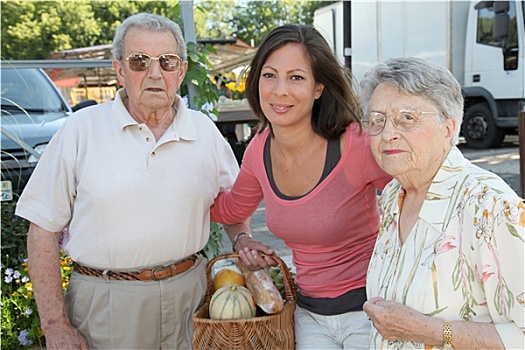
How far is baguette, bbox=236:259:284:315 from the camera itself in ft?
7.64

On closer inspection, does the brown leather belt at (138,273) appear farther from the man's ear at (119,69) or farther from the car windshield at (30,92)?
the car windshield at (30,92)

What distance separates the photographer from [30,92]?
254 inches

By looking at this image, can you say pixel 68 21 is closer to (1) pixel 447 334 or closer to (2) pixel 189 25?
(2) pixel 189 25

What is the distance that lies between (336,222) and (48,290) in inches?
48.5

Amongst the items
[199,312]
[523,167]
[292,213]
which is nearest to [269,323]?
[199,312]

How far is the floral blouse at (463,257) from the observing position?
5.13 feet

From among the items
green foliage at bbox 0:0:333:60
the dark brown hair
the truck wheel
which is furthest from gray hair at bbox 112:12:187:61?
green foliage at bbox 0:0:333:60

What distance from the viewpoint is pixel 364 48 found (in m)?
13.3

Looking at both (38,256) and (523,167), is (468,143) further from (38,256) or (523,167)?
(38,256)

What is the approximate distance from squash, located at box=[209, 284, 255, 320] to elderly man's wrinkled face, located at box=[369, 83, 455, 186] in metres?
0.81

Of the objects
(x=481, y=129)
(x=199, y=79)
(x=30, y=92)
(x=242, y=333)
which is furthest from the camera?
(x=481, y=129)

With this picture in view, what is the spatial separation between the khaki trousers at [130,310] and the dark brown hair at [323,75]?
916mm

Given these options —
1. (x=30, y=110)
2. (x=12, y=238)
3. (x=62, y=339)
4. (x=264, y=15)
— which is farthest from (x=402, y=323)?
(x=264, y=15)

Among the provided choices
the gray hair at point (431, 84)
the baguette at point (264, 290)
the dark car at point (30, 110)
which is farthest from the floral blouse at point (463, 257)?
the dark car at point (30, 110)
